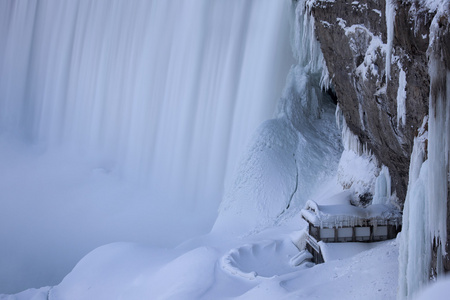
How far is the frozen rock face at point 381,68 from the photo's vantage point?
5.09 m

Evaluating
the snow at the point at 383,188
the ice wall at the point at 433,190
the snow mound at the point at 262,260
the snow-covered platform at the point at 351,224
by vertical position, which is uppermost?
the ice wall at the point at 433,190

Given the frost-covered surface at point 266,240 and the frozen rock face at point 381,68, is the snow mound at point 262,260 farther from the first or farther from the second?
the frozen rock face at point 381,68

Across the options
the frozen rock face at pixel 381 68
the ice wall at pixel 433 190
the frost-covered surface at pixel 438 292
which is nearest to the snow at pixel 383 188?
the frozen rock face at pixel 381 68

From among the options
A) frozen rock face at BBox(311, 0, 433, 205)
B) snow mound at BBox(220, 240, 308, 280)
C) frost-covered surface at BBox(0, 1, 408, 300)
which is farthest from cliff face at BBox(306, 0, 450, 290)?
snow mound at BBox(220, 240, 308, 280)

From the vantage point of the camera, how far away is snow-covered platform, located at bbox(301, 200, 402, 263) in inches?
344

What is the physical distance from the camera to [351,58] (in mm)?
9008

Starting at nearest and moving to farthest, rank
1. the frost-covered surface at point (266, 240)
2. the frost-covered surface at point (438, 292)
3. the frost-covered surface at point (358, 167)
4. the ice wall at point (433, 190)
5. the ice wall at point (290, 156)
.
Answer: the frost-covered surface at point (438, 292) → the ice wall at point (433, 190) → the frost-covered surface at point (266, 240) → the frost-covered surface at point (358, 167) → the ice wall at point (290, 156)

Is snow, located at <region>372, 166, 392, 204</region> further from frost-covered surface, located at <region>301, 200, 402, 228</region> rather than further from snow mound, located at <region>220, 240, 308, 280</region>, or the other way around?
snow mound, located at <region>220, 240, 308, 280</region>

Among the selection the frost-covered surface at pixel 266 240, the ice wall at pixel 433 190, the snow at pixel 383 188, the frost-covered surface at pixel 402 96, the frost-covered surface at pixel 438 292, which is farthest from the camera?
the snow at pixel 383 188

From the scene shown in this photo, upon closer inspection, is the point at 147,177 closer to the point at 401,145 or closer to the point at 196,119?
the point at 196,119

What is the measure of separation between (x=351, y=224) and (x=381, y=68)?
3113mm

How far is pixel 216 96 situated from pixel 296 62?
366 centimetres

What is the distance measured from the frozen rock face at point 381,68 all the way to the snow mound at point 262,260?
2.74 m

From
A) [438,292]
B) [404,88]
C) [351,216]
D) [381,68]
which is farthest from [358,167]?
[438,292]
